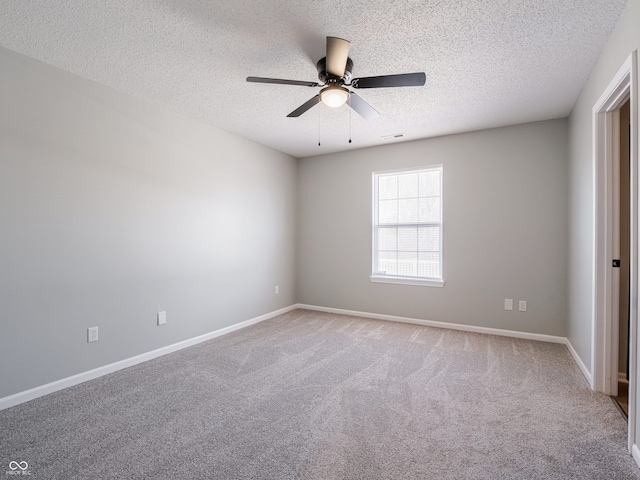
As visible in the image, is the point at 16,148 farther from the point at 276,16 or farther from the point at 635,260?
the point at 635,260

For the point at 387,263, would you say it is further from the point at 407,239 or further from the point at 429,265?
the point at 429,265

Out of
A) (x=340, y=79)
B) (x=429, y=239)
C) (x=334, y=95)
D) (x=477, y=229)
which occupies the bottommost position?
(x=429, y=239)

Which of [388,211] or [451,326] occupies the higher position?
[388,211]

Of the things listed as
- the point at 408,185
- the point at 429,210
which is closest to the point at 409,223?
the point at 429,210

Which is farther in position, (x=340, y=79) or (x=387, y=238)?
(x=387, y=238)

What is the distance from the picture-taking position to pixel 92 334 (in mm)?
2633

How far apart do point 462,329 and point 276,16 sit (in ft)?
12.7

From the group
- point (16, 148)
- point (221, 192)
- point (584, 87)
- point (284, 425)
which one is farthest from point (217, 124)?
point (584, 87)

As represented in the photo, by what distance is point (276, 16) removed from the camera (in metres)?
1.88

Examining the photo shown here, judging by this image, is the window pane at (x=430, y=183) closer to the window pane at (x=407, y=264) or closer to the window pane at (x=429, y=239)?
the window pane at (x=429, y=239)

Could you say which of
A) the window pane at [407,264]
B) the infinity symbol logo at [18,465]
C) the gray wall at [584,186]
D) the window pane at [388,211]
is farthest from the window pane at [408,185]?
the infinity symbol logo at [18,465]

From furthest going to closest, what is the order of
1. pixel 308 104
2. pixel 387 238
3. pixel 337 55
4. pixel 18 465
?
pixel 387 238 → pixel 308 104 → pixel 337 55 → pixel 18 465

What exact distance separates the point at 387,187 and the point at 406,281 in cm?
141

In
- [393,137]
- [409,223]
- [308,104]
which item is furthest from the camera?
[409,223]
